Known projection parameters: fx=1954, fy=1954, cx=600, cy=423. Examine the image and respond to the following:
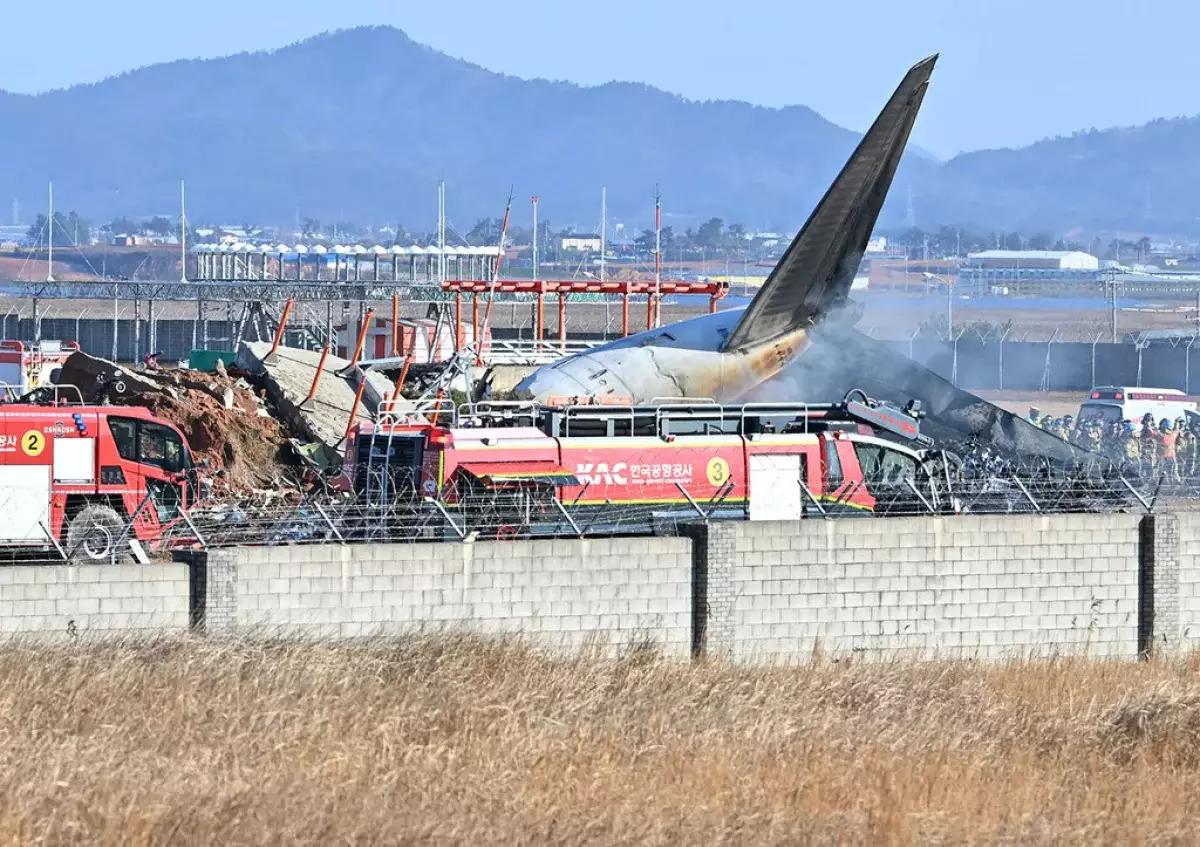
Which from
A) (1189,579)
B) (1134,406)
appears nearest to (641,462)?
(1189,579)

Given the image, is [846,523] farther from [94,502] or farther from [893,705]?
[94,502]

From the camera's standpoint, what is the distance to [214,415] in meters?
41.4

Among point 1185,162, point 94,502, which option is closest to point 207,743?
point 94,502

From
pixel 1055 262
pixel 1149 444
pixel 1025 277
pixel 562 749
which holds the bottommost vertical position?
pixel 562 749

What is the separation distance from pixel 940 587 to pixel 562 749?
8978 millimetres

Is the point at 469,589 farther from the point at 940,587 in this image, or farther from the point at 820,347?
the point at 820,347

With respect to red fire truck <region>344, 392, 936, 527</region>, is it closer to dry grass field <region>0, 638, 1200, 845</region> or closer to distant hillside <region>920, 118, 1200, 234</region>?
dry grass field <region>0, 638, 1200, 845</region>

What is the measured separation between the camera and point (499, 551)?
25812 millimetres

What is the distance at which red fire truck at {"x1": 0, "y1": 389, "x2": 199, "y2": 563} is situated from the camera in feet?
101

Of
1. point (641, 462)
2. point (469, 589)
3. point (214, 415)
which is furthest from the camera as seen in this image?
point (214, 415)

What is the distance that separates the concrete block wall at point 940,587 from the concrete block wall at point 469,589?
3.73 ft

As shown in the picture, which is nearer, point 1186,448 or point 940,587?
point 940,587

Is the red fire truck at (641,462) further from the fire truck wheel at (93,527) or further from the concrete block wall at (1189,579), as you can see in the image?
the concrete block wall at (1189,579)

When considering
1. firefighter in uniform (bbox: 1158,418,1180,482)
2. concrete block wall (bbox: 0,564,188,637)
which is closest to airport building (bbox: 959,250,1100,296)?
firefighter in uniform (bbox: 1158,418,1180,482)
